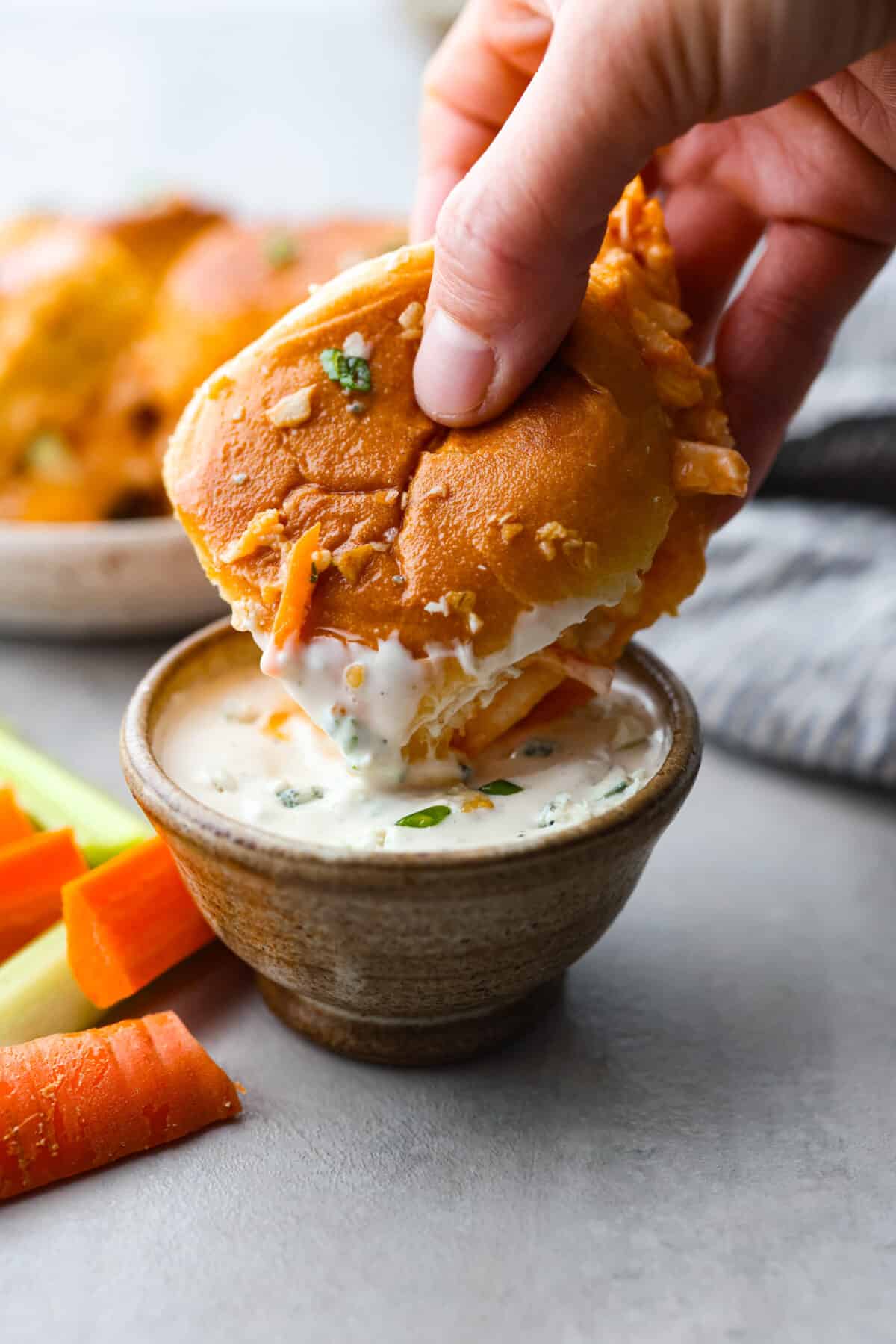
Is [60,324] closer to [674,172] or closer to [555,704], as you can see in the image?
[674,172]

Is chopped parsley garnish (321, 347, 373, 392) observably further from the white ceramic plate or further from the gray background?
the white ceramic plate

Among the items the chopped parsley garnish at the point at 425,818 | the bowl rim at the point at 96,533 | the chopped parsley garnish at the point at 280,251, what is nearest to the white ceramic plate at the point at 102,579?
the bowl rim at the point at 96,533

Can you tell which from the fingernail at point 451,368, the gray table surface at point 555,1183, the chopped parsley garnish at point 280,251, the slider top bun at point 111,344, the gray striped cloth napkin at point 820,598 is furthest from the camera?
the chopped parsley garnish at point 280,251

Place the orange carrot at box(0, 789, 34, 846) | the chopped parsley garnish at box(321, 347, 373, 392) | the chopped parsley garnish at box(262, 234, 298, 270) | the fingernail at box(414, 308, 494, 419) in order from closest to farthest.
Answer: the fingernail at box(414, 308, 494, 419)
the chopped parsley garnish at box(321, 347, 373, 392)
the orange carrot at box(0, 789, 34, 846)
the chopped parsley garnish at box(262, 234, 298, 270)

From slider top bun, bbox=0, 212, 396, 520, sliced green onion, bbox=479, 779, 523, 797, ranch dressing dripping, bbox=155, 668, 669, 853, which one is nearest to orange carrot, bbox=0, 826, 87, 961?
ranch dressing dripping, bbox=155, 668, 669, 853

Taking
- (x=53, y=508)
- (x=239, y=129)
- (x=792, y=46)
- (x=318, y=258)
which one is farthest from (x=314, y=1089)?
(x=239, y=129)

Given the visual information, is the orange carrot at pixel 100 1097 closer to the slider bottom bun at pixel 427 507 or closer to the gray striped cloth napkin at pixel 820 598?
the slider bottom bun at pixel 427 507
